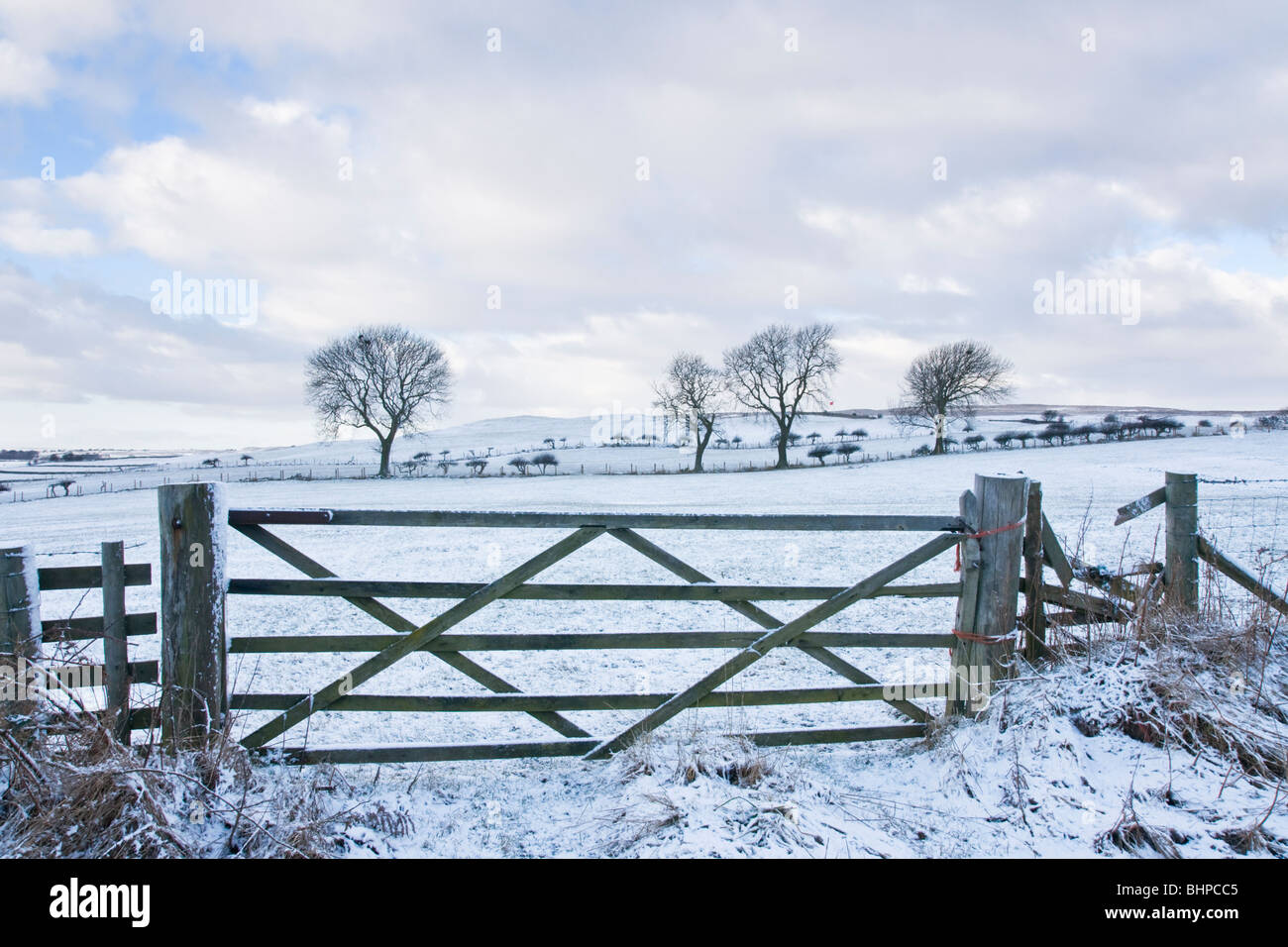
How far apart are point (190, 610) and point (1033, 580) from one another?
5277 millimetres

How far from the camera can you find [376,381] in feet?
178

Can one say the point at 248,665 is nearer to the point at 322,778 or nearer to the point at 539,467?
the point at 322,778

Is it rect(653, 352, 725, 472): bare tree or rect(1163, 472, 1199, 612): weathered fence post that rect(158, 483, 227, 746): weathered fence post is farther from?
rect(653, 352, 725, 472): bare tree

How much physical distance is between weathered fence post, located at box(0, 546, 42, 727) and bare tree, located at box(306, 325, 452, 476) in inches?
1967

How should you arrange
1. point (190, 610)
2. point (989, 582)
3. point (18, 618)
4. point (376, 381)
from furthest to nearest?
point (376, 381), point (989, 582), point (190, 610), point (18, 618)

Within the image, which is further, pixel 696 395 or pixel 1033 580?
pixel 696 395

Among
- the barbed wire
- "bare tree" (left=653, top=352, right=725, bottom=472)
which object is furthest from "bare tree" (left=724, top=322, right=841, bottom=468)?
the barbed wire

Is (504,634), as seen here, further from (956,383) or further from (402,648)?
(956,383)

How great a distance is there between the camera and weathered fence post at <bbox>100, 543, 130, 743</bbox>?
3.76 metres

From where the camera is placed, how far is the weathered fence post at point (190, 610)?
3.80 metres

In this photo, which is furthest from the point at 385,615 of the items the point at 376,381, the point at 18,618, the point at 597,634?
A: the point at 376,381

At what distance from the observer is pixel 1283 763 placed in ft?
12.0
